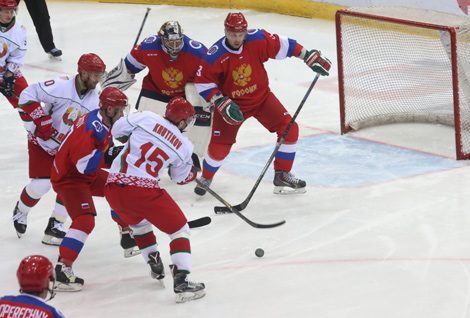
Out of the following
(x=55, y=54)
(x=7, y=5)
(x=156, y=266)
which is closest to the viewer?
(x=156, y=266)

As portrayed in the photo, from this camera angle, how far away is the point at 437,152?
5.48 meters

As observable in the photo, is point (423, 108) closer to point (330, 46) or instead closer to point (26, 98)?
point (330, 46)

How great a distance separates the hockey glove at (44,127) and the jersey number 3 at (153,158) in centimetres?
86

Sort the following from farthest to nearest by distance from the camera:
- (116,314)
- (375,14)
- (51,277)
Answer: (375,14) → (116,314) → (51,277)

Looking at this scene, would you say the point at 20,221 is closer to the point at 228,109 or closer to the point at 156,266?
the point at 156,266

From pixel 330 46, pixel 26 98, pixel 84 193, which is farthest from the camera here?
pixel 330 46

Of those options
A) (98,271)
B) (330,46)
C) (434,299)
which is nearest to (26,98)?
(98,271)

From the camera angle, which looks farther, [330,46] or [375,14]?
[330,46]

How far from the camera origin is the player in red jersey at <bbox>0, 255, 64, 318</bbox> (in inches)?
90.6

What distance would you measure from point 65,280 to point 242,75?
1.74 meters

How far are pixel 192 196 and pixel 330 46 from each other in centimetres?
371

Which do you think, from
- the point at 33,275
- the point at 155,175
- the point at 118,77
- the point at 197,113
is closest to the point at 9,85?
the point at 118,77

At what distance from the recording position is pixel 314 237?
4184 mm

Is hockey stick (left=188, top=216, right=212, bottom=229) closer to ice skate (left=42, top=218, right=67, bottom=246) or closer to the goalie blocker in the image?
ice skate (left=42, top=218, right=67, bottom=246)
